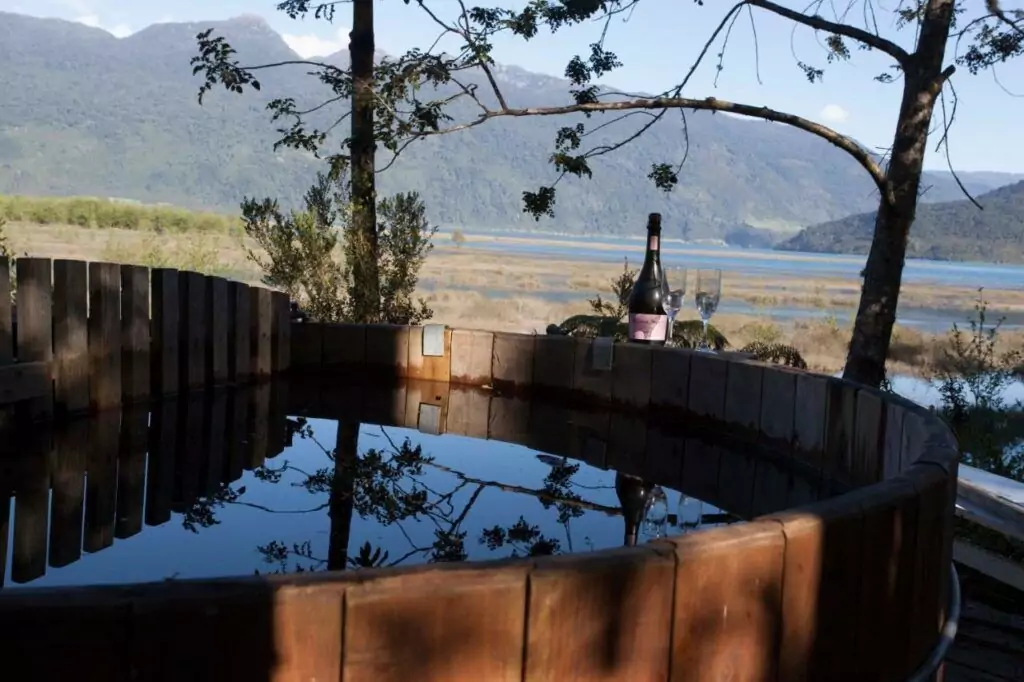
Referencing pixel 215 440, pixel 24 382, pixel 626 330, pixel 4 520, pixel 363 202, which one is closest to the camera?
pixel 4 520

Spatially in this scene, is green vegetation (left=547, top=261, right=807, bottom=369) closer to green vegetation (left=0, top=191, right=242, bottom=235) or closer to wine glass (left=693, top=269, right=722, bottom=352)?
wine glass (left=693, top=269, right=722, bottom=352)

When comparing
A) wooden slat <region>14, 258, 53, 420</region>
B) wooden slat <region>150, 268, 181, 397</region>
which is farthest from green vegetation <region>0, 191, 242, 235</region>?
wooden slat <region>14, 258, 53, 420</region>

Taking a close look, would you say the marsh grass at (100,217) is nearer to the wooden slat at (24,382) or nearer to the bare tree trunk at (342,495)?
the wooden slat at (24,382)

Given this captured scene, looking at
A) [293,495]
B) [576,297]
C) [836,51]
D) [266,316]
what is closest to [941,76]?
[836,51]

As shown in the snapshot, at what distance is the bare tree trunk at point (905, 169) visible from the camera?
4.76m

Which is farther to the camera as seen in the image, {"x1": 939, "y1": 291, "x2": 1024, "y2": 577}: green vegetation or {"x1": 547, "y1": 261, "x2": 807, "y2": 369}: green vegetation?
{"x1": 547, "y1": 261, "x2": 807, "y2": 369}: green vegetation

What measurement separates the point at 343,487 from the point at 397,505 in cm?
22

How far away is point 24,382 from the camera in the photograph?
3.51 metres

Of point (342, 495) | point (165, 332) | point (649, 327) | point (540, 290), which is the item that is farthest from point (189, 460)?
point (540, 290)

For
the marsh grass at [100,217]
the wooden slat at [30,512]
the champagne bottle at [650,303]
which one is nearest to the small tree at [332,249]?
the champagne bottle at [650,303]

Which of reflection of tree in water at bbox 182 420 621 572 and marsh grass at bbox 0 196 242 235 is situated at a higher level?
marsh grass at bbox 0 196 242 235

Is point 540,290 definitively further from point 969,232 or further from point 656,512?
point 969,232

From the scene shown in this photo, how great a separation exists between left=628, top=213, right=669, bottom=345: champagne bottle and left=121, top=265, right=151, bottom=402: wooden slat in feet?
6.71

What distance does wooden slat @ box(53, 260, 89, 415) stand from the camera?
12.1 feet
